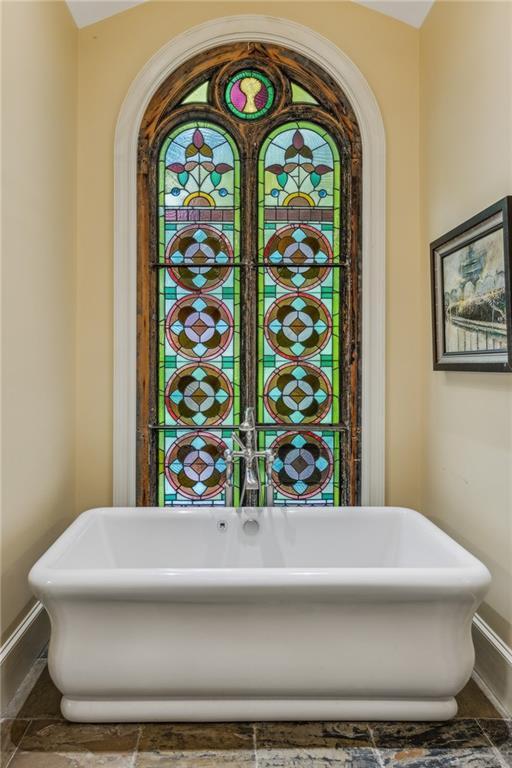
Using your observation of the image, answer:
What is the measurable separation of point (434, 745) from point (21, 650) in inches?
53.7

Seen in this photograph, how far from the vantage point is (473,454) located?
186 cm

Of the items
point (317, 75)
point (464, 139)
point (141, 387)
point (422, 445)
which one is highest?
point (317, 75)

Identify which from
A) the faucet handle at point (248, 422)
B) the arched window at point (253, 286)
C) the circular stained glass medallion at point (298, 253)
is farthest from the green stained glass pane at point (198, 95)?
the faucet handle at point (248, 422)

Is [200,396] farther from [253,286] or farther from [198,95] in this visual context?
[198,95]

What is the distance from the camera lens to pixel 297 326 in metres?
2.40

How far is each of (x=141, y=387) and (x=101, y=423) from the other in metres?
0.25

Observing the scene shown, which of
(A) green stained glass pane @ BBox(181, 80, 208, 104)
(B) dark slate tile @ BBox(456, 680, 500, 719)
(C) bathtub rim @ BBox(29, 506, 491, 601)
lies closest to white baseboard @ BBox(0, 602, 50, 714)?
(C) bathtub rim @ BBox(29, 506, 491, 601)

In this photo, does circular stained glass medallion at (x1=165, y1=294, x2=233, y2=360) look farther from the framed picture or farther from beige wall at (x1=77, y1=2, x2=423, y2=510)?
the framed picture

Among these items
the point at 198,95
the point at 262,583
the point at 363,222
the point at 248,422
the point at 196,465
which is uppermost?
the point at 198,95

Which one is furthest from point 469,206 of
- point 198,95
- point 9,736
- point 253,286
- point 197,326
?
point 9,736

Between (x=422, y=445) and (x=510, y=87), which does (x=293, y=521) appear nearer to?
(x=422, y=445)

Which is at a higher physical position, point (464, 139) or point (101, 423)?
point (464, 139)

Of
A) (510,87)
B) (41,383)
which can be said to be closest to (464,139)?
(510,87)

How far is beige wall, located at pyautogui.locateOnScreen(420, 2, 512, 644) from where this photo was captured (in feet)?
5.42
